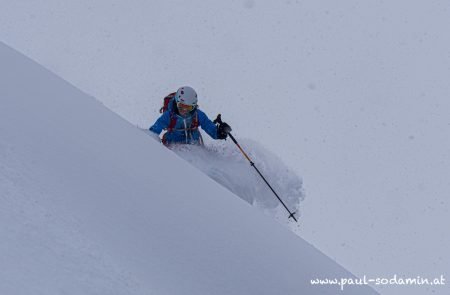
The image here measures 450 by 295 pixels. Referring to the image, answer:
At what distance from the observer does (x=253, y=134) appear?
999 inches

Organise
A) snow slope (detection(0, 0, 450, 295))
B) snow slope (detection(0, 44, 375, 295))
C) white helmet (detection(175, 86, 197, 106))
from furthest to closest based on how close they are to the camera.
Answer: snow slope (detection(0, 0, 450, 295))
white helmet (detection(175, 86, 197, 106))
snow slope (detection(0, 44, 375, 295))

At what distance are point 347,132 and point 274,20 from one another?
52.0 ft

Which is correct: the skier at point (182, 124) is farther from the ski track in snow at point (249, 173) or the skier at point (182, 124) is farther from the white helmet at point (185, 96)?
the ski track in snow at point (249, 173)

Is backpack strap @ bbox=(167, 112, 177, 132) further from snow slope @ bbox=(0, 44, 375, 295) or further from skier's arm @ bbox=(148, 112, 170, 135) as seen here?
snow slope @ bbox=(0, 44, 375, 295)

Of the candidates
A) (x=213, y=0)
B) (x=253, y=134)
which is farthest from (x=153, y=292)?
(x=213, y=0)

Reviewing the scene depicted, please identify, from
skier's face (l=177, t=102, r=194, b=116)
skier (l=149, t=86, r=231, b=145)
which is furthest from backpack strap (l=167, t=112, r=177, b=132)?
skier's face (l=177, t=102, r=194, b=116)

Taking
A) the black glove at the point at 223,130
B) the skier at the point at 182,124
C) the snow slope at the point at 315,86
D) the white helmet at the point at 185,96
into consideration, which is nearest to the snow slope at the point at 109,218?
the white helmet at the point at 185,96

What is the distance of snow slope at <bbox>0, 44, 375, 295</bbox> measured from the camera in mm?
1630

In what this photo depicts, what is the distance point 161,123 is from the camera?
227 inches

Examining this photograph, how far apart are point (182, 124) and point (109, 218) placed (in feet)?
12.4

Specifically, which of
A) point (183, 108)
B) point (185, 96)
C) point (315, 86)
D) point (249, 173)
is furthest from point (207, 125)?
point (315, 86)

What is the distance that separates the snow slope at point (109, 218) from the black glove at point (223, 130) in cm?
259

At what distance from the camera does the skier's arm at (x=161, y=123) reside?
5758 millimetres

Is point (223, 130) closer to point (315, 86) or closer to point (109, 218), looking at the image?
point (109, 218)
